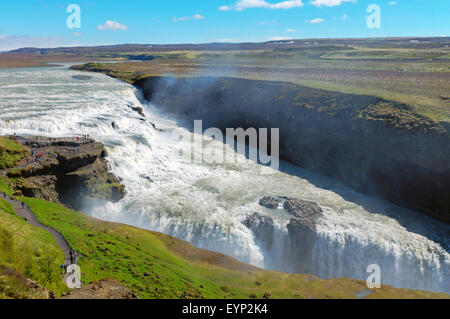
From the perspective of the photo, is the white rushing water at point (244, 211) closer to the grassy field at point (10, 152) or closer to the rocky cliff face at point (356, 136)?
the rocky cliff face at point (356, 136)

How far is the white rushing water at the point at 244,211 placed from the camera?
969 inches

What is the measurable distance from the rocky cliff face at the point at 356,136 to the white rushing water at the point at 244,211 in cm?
222

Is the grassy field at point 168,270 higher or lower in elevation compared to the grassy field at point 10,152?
lower

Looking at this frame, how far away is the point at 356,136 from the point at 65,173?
3482 cm

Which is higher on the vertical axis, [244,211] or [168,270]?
[244,211]

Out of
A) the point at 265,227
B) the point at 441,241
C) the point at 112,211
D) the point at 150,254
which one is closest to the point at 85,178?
the point at 112,211

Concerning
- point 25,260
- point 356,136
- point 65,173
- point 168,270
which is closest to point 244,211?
point 168,270

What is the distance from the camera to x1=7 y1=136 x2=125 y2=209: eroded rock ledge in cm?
2628

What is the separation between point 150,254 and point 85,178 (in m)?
13.0

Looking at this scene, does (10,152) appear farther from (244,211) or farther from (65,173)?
(244,211)

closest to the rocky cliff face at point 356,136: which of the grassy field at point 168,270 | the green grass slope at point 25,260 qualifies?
the grassy field at point 168,270

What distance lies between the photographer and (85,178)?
1158 inches

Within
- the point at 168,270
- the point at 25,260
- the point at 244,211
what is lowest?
the point at 168,270

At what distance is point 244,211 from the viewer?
29.5m
